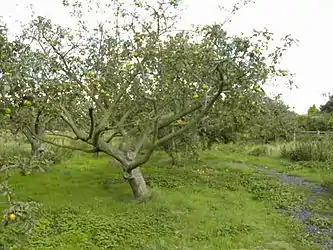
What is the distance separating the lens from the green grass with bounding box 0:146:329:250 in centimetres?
709

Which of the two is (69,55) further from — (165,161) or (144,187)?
(165,161)

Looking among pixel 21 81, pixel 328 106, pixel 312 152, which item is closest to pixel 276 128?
pixel 312 152

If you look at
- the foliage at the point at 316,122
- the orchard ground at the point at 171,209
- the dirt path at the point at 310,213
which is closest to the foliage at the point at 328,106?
the foliage at the point at 316,122

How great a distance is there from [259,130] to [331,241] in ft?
65.4

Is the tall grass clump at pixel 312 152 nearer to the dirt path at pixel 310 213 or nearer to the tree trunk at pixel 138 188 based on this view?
the dirt path at pixel 310 213

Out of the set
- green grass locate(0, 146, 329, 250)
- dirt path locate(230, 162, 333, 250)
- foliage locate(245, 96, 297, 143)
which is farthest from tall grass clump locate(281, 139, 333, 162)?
foliage locate(245, 96, 297, 143)

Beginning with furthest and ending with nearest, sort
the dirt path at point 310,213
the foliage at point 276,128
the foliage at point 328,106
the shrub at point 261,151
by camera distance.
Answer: the foliage at point 328,106 → the foliage at point 276,128 → the shrub at point 261,151 → the dirt path at point 310,213

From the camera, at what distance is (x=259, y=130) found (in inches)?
1065

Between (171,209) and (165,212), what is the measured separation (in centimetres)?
34

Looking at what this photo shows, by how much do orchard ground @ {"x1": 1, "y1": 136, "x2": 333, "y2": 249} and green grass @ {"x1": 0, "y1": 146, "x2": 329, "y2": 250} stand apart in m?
0.02

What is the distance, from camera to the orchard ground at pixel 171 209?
23.3ft

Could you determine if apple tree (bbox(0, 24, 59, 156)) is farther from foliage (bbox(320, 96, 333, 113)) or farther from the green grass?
foliage (bbox(320, 96, 333, 113))

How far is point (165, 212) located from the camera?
29.0 feet

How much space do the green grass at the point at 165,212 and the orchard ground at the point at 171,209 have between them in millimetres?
20
